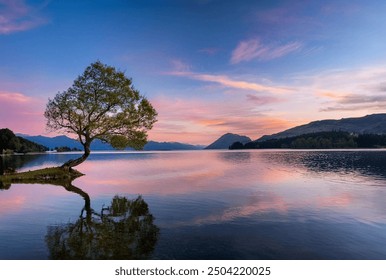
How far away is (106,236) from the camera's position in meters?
19.5

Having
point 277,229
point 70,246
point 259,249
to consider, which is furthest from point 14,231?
point 277,229

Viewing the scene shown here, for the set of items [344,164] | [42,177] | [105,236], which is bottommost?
[105,236]

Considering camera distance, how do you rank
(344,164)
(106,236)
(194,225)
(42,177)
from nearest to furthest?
(106,236) → (194,225) → (42,177) → (344,164)

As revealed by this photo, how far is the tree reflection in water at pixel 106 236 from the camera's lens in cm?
1623

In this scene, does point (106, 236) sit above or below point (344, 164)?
below

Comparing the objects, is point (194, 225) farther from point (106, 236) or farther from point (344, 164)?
point (344, 164)

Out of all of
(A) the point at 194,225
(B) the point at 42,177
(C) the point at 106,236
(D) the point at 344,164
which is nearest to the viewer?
(C) the point at 106,236

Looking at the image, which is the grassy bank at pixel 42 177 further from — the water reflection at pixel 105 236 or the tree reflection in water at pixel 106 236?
the tree reflection in water at pixel 106 236

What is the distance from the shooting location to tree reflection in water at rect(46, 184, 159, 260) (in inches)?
639

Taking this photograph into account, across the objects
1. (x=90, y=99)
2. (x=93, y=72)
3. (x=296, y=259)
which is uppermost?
(x=93, y=72)

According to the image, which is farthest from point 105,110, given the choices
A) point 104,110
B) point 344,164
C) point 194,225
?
point 344,164

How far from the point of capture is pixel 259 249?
17.2 meters
